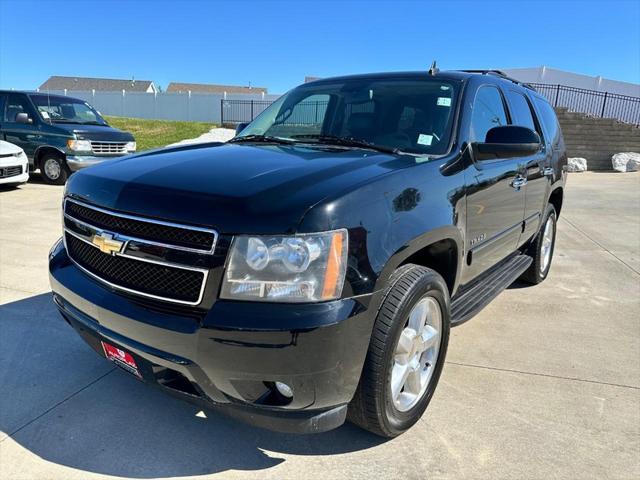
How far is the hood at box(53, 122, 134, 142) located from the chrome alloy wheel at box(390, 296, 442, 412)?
33.3 ft

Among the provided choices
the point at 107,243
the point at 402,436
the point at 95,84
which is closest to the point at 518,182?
the point at 402,436

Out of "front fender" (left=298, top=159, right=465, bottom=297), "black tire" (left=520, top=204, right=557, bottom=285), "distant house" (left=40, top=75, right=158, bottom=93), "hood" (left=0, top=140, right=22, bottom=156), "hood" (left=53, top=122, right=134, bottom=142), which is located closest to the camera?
"front fender" (left=298, top=159, right=465, bottom=297)

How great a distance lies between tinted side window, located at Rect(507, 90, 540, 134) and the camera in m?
4.18

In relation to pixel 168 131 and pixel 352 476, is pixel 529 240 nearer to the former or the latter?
pixel 352 476

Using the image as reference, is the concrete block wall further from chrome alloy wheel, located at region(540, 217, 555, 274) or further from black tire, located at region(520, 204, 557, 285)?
black tire, located at region(520, 204, 557, 285)

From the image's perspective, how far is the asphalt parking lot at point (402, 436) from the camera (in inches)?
93.3

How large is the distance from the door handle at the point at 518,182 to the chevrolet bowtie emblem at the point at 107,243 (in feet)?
9.22

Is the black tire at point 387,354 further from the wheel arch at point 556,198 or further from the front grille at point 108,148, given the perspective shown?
the front grille at point 108,148

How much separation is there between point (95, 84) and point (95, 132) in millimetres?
59356

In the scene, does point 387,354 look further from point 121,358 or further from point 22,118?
point 22,118

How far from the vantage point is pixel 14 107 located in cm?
1100

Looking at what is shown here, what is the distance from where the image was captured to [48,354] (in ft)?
10.9

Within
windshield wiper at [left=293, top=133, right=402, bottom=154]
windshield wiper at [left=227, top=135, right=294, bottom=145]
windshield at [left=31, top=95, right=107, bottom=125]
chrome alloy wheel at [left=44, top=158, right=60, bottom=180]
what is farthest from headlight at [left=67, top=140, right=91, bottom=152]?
windshield wiper at [left=293, top=133, right=402, bottom=154]

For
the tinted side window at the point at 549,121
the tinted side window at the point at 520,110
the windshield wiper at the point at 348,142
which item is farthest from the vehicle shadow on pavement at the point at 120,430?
the tinted side window at the point at 549,121
